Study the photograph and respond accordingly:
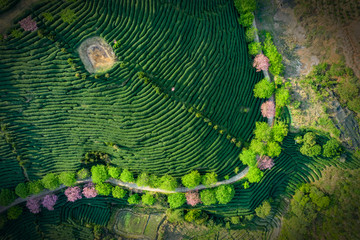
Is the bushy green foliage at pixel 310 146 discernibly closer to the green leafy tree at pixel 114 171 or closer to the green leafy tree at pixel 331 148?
the green leafy tree at pixel 331 148

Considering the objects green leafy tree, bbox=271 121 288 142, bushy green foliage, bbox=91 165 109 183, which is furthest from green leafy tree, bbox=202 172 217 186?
bushy green foliage, bbox=91 165 109 183

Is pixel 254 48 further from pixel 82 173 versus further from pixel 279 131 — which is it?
pixel 82 173

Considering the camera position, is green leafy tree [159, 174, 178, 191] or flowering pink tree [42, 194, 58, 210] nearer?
green leafy tree [159, 174, 178, 191]

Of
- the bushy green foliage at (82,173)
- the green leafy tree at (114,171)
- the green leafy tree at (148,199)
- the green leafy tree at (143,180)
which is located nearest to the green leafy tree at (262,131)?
Answer: the green leafy tree at (143,180)

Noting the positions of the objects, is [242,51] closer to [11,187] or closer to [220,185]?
[220,185]

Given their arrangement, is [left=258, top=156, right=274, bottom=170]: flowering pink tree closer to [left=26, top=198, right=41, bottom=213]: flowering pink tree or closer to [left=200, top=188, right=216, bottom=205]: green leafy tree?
[left=200, top=188, right=216, bottom=205]: green leafy tree

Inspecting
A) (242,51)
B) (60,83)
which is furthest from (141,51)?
(242,51)

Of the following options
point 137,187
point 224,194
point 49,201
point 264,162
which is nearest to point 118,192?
point 137,187
